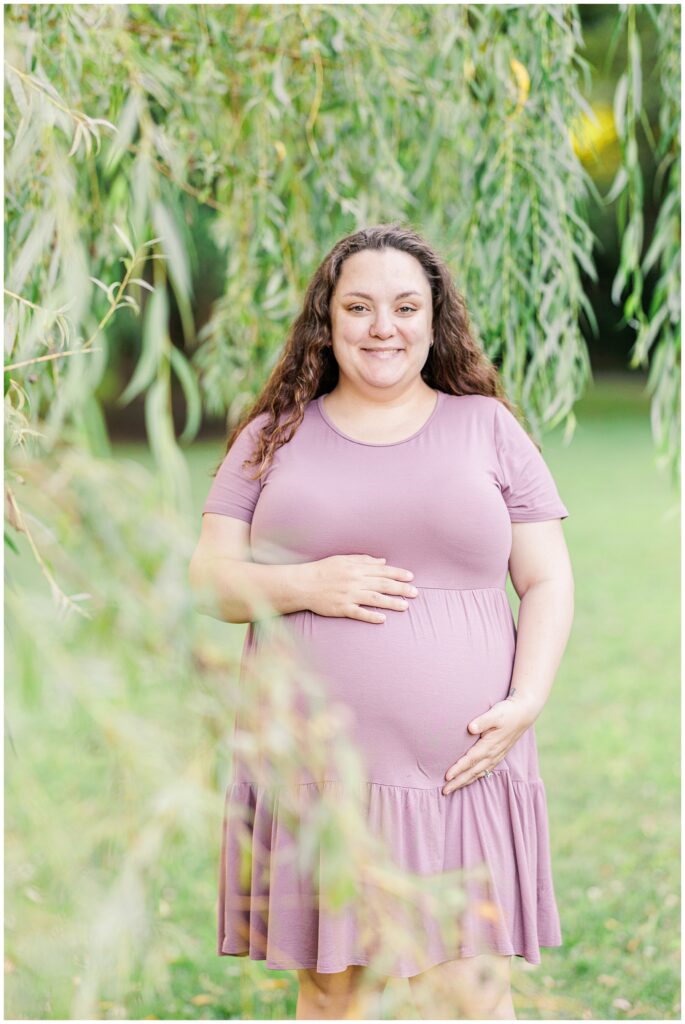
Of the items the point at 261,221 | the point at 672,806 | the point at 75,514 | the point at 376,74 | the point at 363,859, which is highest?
the point at 376,74

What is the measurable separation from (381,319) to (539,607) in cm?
64

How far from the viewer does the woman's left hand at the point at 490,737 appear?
6.61ft

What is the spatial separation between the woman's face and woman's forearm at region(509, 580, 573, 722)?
0.50 metres

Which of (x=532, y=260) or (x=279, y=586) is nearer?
(x=279, y=586)

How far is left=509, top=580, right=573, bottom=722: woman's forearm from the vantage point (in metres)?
2.09

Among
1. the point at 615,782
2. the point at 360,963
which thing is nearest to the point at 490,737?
the point at 360,963

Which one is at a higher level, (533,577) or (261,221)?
(261,221)

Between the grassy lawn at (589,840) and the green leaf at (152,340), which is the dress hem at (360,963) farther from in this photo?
the green leaf at (152,340)

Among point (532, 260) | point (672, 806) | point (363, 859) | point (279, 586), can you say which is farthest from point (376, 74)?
point (672, 806)

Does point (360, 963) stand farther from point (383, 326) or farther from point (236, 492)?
point (383, 326)

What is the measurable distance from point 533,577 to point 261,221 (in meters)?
1.42

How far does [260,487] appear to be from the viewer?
7.15 ft

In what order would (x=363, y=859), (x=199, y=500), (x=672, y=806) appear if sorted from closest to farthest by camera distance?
(x=363, y=859) → (x=672, y=806) → (x=199, y=500)

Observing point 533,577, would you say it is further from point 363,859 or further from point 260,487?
point 363,859
